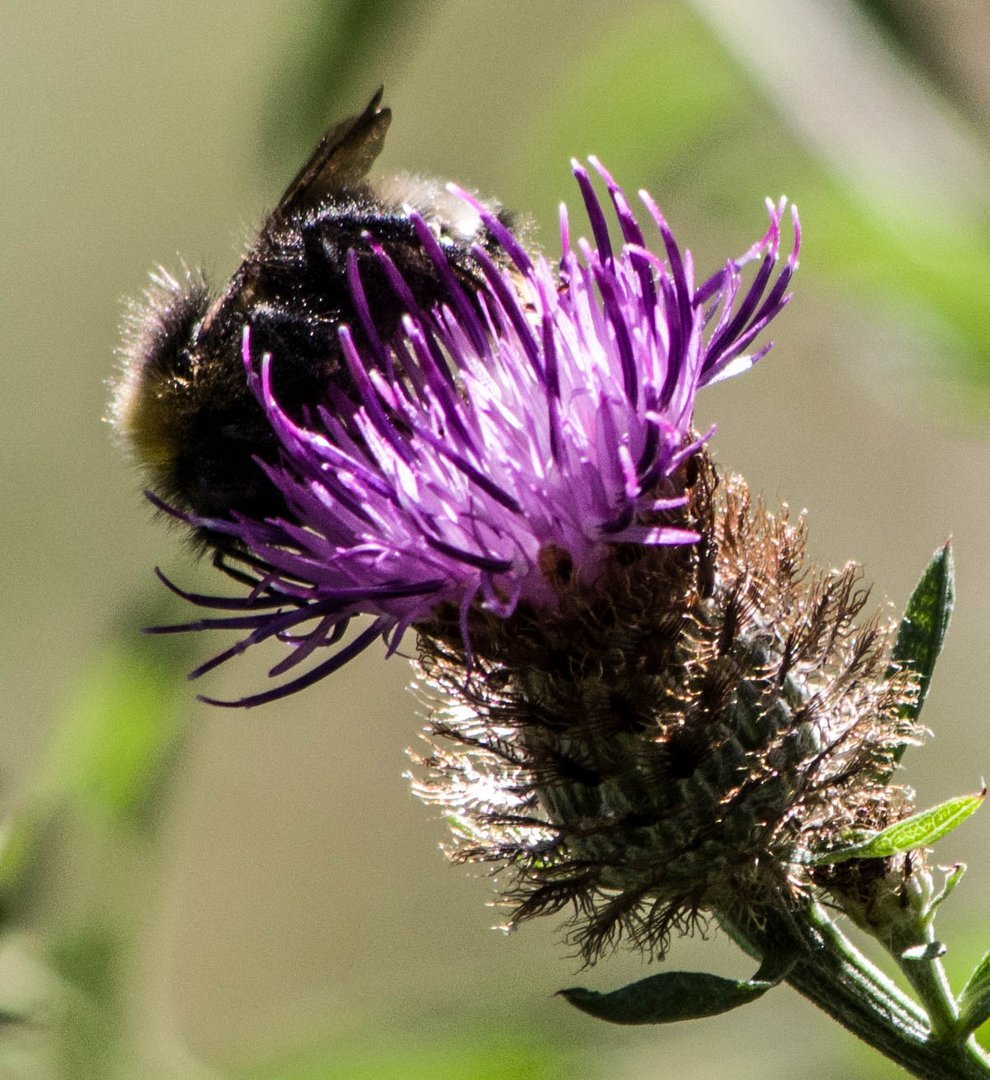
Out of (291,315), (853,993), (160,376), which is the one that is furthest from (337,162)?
(853,993)

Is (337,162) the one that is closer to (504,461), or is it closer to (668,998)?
(504,461)

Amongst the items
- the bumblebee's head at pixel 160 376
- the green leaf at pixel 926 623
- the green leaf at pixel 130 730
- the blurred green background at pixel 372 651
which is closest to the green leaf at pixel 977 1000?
the green leaf at pixel 926 623

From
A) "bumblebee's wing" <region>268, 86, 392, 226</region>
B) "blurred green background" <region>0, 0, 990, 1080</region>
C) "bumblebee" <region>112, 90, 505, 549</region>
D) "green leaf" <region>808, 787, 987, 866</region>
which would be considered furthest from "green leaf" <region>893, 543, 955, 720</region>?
"bumblebee's wing" <region>268, 86, 392, 226</region>

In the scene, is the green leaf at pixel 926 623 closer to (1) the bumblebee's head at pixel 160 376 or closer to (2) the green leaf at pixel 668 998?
(2) the green leaf at pixel 668 998

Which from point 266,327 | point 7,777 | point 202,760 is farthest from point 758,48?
point 202,760

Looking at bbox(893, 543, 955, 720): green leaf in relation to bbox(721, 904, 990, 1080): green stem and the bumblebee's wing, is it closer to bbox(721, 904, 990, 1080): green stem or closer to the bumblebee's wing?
bbox(721, 904, 990, 1080): green stem

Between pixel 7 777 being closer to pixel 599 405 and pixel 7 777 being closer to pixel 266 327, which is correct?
pixel 266 327
